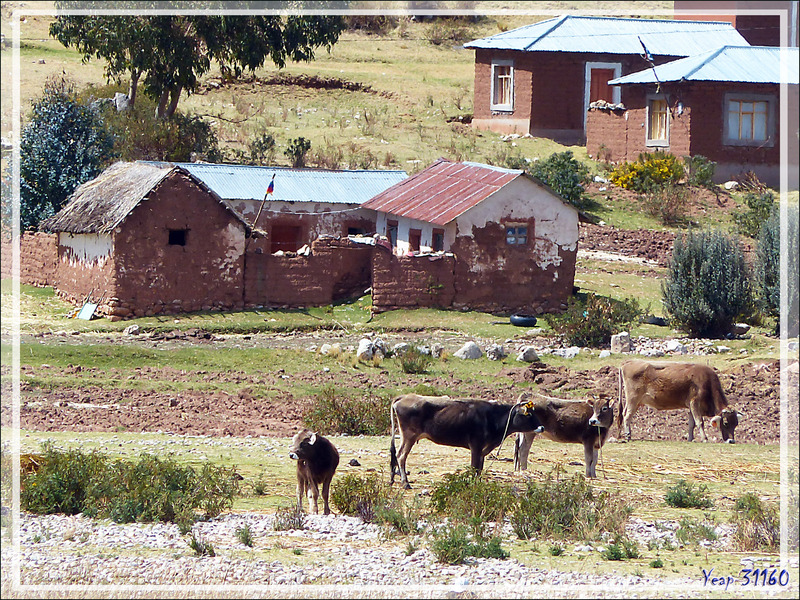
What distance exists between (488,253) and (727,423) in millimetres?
12192

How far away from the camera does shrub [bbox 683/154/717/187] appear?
38875 millimetres

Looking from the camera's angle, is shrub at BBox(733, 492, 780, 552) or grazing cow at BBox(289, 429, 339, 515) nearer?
shrub at BBox(733, 492, 780, 552)

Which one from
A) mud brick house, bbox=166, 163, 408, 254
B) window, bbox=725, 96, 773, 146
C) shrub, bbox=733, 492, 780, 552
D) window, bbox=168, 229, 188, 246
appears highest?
window, bbox=725, 96, 773, 146

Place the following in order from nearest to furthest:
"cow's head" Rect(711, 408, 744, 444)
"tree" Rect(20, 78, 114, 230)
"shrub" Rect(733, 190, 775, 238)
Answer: "cow's head" Rect(711, 408, 744, 444), "tree" Rect(20, 78, 114, 230), "shrub" Rect(733, 190, 775, 238)

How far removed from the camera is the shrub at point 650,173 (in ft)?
128

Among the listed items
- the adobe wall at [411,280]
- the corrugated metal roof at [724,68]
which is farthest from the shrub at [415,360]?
the corrugated metal roof at [724,68]

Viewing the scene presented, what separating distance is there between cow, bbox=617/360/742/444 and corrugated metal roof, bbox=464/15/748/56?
1077 inches

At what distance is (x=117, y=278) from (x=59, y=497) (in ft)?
49.3

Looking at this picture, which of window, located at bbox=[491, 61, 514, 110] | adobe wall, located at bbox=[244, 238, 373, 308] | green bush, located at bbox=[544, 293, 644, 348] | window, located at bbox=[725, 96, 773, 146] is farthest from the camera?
window, located at bbox=[491, 61, 514, 110]

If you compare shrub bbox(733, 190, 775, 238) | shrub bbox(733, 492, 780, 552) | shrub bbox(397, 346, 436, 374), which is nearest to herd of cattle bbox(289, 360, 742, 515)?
A: shrub bbox(733, 492, 780, 552)

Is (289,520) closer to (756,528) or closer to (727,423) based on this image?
(756,528)

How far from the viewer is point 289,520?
12.1m

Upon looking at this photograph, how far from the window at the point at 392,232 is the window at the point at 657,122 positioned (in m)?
13.3

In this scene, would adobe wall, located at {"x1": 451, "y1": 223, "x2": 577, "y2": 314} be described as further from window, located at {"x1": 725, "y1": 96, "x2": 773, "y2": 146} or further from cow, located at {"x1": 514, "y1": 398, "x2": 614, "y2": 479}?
cow, located at {"x1": 514, "y1": 398, "x2": 614, "y2": 479}
